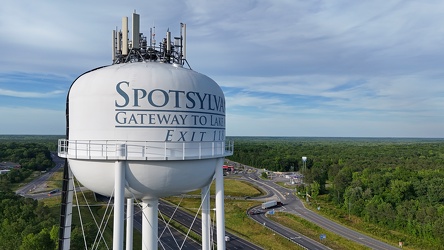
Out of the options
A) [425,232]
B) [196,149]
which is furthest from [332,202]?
[196,149]

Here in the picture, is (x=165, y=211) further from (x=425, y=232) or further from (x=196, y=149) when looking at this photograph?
(x=196, y=149)

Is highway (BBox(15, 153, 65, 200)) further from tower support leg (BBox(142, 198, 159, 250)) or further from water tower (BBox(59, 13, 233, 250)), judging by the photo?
water tower (BBox(59, 13, 233, 250))

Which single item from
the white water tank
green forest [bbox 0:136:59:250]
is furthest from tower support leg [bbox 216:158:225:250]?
green forest [bbox 0:136:59:250]

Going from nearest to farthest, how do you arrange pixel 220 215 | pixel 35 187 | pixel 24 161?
pixel 220 215 < pixel 35 187 < pixel 24 161

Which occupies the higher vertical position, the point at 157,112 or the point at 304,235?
the point at 157,112

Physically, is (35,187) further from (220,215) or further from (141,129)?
(141,129)

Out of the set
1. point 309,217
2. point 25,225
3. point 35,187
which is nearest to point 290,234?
point 309,217

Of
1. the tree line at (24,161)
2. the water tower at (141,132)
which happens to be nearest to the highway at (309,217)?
the water tower at (141,132)

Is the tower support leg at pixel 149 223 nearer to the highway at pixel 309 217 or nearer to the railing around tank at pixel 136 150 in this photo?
the railing around tank at pixel 136 150
